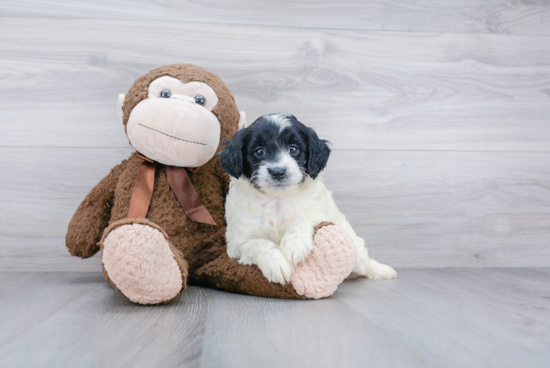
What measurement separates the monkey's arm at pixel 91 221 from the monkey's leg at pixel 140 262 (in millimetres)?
371

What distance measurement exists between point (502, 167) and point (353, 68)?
0.80 meters

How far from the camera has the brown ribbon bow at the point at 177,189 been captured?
1.27 metres

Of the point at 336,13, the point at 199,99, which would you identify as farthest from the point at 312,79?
the point at 199,99

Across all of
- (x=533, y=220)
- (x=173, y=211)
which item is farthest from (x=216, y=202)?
(x=533, y=220)

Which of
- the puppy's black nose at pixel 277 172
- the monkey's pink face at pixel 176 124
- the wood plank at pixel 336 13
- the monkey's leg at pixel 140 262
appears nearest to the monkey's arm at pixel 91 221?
the monkey's pink face at pixel 176 124

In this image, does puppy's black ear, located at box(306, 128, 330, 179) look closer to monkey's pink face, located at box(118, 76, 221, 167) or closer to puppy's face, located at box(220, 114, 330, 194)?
puppy's face, located at box(220, 114, 330, 194)

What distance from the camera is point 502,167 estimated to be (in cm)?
181

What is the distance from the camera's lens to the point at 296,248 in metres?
1.09

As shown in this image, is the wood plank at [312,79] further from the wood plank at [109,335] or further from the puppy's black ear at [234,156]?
the wood plank at [109,335]

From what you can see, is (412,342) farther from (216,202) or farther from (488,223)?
(488,223)

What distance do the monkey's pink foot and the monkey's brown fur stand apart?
0.65ft

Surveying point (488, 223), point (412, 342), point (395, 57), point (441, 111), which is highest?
point (395, 57)

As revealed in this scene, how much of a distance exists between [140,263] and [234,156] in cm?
39

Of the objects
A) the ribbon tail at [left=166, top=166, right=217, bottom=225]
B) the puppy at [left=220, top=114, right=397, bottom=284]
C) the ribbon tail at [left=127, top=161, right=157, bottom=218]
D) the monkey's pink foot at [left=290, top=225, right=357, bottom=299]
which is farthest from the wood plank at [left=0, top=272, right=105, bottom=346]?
the monkey's pink foot at [left=290, top=225, right=357, bottom=299]
